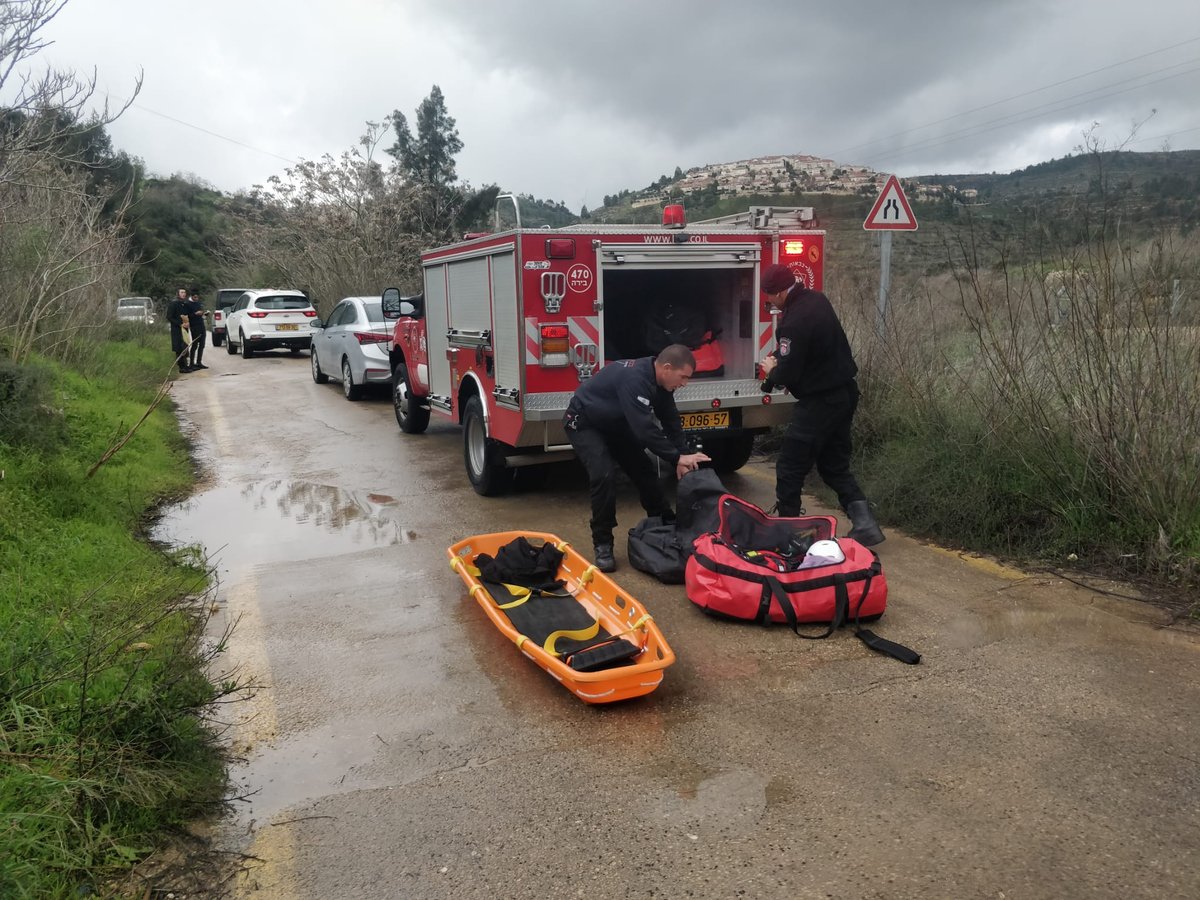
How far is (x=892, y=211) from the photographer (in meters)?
8.00

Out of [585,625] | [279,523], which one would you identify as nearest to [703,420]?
[585,625]

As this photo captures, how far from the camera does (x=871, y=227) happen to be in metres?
7.78

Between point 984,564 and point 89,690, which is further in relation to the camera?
point 984,564

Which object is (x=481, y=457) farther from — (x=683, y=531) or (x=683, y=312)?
(x=683, y=531)

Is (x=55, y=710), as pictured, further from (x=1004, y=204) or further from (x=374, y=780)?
(x=1004, y=204)

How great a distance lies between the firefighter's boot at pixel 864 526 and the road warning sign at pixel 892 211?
313 centimetres

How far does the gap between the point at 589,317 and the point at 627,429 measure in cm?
116

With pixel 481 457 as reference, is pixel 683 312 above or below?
above

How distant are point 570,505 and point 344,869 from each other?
4746mm

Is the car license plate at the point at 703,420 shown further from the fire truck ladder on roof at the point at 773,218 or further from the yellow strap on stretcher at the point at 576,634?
the yellow strap on stretcher at the point at 576,634

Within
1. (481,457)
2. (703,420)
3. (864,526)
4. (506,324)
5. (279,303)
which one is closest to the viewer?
(864,526)

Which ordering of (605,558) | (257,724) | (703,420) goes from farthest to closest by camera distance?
1. (703,420)
2. (605,558)
3. (257,724)

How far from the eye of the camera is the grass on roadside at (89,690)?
2717 millimetres

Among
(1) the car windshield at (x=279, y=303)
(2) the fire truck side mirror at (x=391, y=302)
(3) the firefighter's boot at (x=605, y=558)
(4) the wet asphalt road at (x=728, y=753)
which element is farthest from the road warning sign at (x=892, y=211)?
(1) the car windshield at (x=279, y=303)
